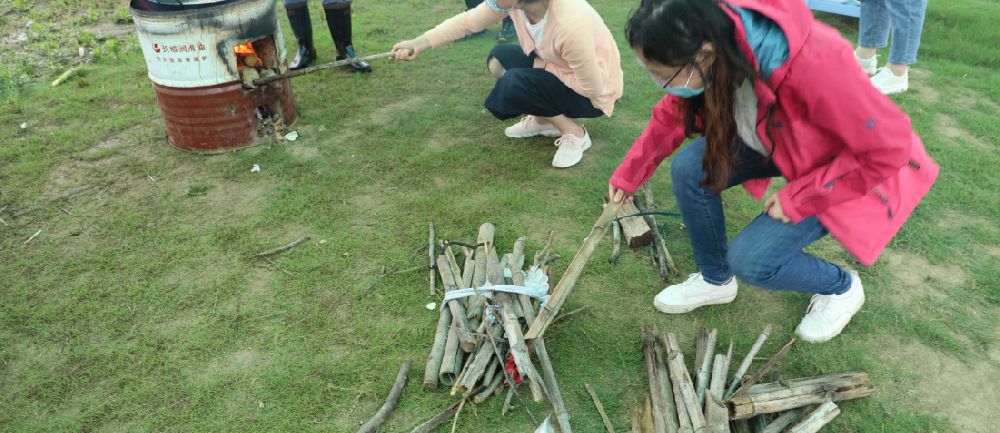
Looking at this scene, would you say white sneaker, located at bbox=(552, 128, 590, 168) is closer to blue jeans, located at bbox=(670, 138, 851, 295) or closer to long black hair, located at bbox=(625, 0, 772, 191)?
blue jeans, located at bbox=(670, 138, 851, 295)

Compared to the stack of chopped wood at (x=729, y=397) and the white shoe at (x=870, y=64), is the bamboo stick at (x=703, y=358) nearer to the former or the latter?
the stack of chopped wood at (x=729, y=397)

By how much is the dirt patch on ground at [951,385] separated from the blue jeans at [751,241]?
17.2 inches

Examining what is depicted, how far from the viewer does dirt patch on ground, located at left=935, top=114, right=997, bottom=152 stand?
4422mm

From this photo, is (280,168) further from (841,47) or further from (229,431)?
(841,47)

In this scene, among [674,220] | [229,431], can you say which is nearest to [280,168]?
[229,431]

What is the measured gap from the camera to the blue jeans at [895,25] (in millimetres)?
4922

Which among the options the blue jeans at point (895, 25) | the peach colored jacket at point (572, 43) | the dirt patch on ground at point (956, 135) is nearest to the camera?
the peach colored jacket at point (572, 43)

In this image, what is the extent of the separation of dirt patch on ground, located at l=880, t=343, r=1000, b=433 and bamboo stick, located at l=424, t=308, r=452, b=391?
1964 millimetres

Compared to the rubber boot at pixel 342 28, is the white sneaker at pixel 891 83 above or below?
below

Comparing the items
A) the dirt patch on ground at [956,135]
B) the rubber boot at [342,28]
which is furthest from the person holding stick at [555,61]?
the dirt patch on ground at [956,135]

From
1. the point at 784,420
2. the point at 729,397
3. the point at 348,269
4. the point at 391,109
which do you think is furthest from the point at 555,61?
the point at 784,420

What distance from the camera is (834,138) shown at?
6.61ft

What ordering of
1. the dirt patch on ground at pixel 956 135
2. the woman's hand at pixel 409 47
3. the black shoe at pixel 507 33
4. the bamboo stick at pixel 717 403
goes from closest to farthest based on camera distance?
1. the bamboo stick at pixel 717 403
2. the woman's hand at pixel 409 47
3. the dirt patch on ground at pixel 956 135
4. the black shoe at pixel 507 33

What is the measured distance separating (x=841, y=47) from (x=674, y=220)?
6.26 feet
